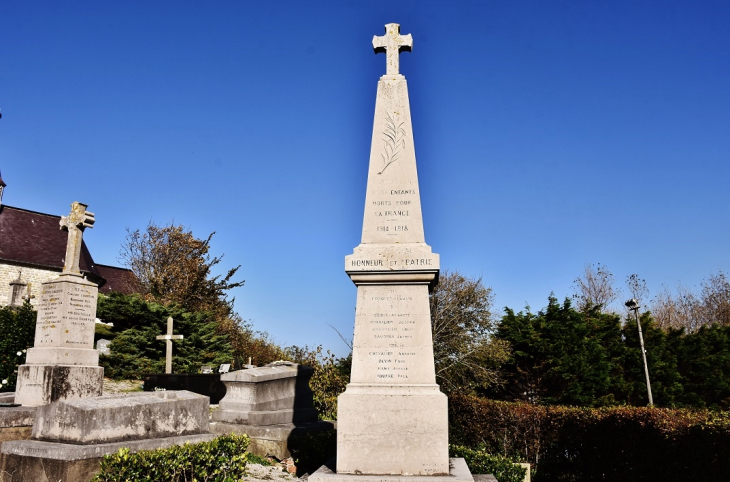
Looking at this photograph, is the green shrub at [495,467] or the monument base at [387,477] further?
the green shrub at [495,467]

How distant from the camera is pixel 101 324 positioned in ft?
68.6

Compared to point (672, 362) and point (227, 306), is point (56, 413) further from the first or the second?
point (227, 306)

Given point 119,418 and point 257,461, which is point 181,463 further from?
point 257,461

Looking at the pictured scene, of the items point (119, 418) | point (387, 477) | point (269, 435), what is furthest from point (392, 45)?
point (269, 435)

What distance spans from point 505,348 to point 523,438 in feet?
31.0

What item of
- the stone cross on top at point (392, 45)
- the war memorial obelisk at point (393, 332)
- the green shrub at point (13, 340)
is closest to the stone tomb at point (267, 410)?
the war memorial obelisk at point (393, 332)

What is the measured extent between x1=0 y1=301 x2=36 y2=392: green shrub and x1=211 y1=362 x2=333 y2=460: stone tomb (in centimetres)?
668

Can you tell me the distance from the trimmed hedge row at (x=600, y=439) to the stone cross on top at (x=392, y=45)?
672cm

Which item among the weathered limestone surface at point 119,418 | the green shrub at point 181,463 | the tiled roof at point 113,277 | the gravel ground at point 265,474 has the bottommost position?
the gravel ground at point 265,474

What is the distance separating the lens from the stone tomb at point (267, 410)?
891 centimetres

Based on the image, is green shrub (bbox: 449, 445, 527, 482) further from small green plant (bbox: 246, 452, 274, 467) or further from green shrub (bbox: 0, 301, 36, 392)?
green shrub (bbox: 0, 301, 36, 392)

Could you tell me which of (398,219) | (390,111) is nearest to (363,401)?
(398,219)

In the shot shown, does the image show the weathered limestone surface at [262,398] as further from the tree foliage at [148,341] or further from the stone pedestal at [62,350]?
the tree foliage at [148,341]

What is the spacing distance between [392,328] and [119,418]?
3.33m
